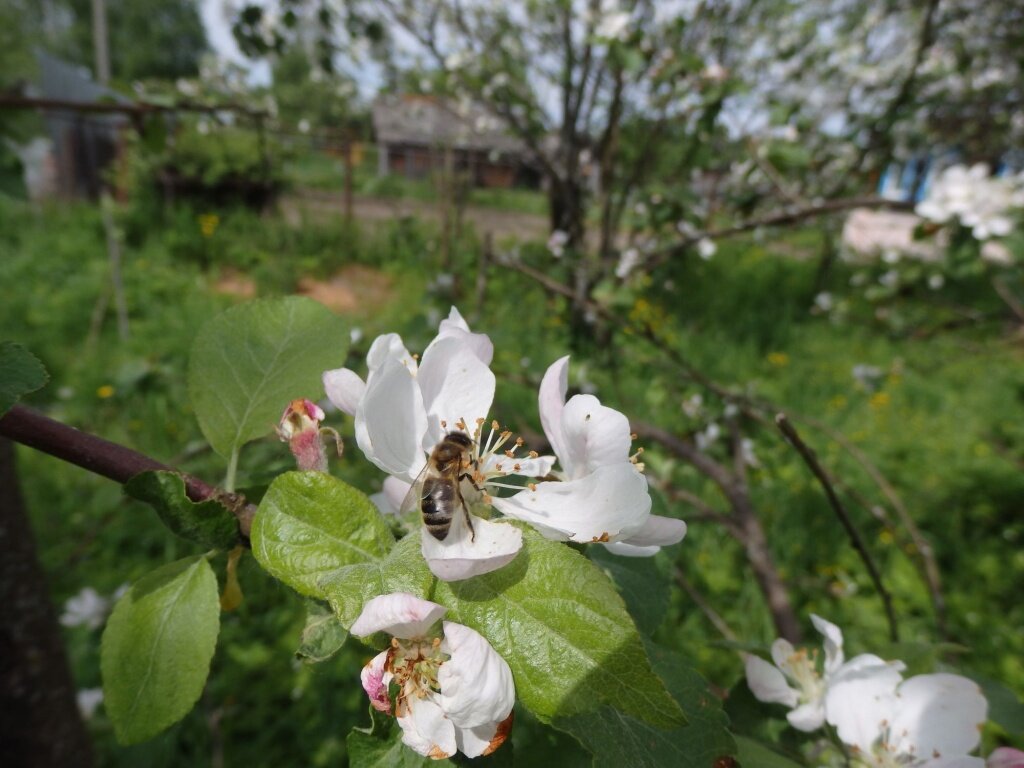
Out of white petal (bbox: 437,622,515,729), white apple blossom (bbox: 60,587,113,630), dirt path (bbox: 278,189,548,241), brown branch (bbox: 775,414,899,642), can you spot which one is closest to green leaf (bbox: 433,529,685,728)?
white petal (bbox: 437,622,515,729)

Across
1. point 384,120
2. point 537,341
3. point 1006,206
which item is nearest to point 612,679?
point 1006,206

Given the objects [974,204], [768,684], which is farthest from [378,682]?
[974,204]

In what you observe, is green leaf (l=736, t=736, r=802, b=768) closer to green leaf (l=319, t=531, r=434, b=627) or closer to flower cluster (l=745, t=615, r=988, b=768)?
flower cluster (l=745, t=615, r=988, b=768)

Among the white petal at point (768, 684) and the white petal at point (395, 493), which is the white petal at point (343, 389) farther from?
the white petal at point (768, 684)

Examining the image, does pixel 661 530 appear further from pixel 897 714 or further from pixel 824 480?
pixel 824 480

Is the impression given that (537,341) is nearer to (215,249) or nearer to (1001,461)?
(1001,461)
